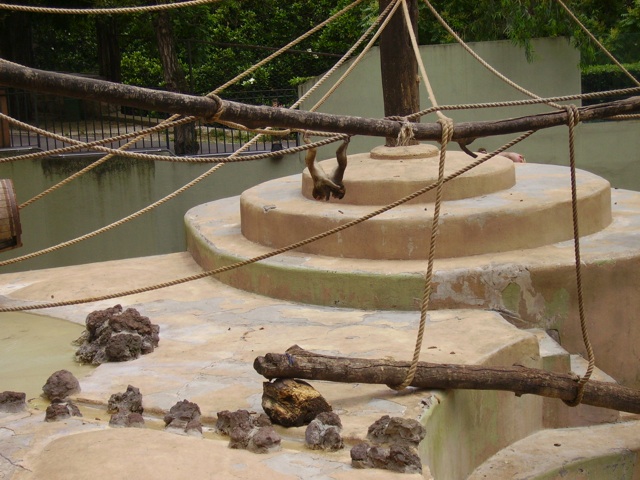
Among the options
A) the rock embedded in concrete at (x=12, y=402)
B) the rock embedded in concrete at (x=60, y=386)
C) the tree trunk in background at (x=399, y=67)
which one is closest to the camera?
the rock embedded in concrete at (x=12, y=402)

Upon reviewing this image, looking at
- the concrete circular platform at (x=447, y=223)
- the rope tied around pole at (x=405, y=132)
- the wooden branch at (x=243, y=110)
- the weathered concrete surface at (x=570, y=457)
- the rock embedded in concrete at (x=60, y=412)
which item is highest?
the wooden branch at (x=243, y=110)

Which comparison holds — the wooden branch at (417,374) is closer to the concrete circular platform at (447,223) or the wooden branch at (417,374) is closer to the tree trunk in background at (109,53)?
the concrete circular platform at (447,223)

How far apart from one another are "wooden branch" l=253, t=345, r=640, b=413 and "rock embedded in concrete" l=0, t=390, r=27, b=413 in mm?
1087

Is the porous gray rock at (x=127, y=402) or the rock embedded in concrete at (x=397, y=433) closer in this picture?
the rock embedded in concrete at (x=397, y=433)

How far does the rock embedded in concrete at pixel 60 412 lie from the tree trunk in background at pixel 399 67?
3.75m

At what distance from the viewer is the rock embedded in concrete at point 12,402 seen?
414cm

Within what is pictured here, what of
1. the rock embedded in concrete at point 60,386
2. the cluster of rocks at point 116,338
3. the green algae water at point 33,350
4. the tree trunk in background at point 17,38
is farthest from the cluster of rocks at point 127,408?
the tree trunk in background at point 17,38

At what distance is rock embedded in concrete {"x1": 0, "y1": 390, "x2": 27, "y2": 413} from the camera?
414 centimetres

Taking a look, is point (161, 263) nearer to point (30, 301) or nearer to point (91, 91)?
point (30, 301)

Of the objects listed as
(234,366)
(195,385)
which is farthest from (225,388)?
(234,366)

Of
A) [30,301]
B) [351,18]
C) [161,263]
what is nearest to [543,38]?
[351,18]

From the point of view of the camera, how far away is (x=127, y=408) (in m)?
4.04

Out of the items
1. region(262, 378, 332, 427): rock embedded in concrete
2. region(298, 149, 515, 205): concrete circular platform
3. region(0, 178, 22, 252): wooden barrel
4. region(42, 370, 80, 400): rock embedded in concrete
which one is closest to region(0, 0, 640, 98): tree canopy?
region(298, 149, 515, 205): concrete circular platform

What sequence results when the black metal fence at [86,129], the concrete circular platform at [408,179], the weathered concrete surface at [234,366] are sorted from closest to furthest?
the weathered concrete surface at [234,366] → the concrete circular platform at [408,179] → the black metal fence at [86,129]
